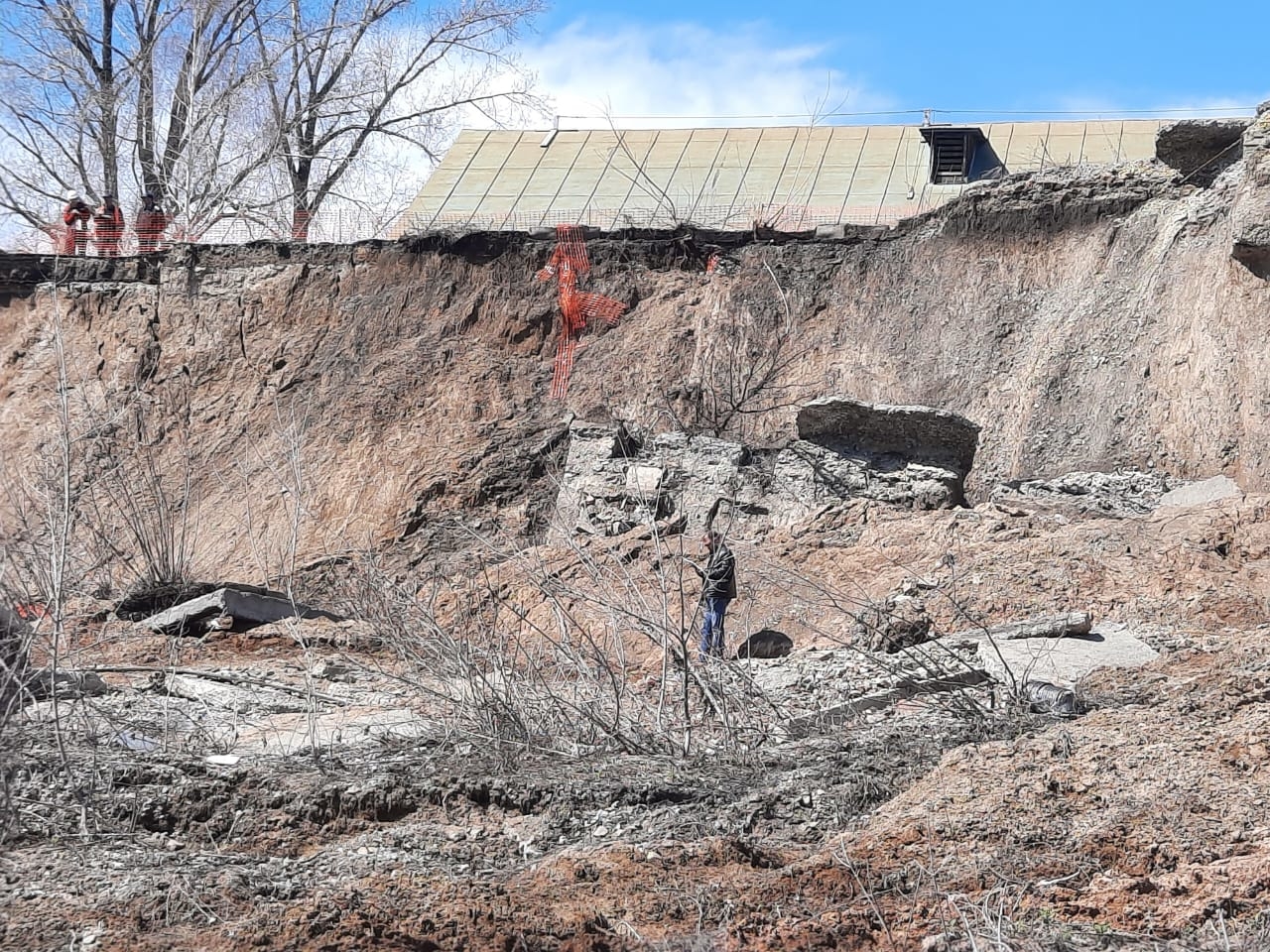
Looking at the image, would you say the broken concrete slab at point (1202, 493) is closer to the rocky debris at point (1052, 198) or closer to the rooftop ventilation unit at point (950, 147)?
the rocky debris at point (1052, 198)

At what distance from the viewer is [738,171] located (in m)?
23.2

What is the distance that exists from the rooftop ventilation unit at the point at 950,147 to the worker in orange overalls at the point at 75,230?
41.2ft

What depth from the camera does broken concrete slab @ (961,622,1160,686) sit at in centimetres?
766

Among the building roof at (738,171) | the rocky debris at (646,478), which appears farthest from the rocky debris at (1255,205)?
the building roof at (738,171)

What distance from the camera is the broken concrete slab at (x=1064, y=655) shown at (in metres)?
7.66

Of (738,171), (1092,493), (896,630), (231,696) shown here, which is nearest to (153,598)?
(231,696)

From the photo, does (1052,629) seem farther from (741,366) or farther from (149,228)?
(149,228)

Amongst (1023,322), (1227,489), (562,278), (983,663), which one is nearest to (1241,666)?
(983,663)

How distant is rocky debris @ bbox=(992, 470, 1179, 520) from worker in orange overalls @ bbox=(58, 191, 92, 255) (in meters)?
13.2

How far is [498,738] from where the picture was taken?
6.04 meters

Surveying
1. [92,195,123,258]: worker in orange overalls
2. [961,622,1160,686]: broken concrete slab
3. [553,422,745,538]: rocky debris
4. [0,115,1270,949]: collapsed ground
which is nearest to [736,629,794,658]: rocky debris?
[0,115,1270,949]: collapsed ground

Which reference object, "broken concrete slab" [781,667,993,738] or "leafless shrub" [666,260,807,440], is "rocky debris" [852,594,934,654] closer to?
"broken concrete slab" [781,667,993,738]

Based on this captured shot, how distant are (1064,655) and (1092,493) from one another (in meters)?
5.66

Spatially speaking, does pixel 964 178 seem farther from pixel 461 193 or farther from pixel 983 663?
pixel 983 663
